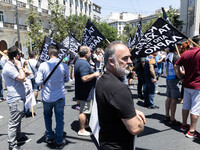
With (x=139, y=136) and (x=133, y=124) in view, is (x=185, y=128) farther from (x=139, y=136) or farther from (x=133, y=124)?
(x=133, y=124)

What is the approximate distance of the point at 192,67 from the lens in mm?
3590

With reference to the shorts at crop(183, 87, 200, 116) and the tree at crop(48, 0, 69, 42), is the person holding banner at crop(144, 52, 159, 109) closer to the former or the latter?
the shorts at crop(183, 87, 200, 116)

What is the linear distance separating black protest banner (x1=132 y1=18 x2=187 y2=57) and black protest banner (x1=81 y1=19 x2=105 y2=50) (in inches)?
90.2

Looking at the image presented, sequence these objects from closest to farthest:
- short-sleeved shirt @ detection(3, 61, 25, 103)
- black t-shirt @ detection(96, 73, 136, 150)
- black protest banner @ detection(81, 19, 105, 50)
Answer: black t-shirt @ detection(96, 73, 136, 150) → short-sleeved shirt @ detection(3, 61, 25, 103) → black protest banner @ detection(81, 19, 105, 50)

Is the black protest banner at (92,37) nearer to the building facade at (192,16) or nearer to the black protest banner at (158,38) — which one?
the black protest banner at (158,38)

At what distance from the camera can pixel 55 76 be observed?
336cm

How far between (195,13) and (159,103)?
31824 millimetres

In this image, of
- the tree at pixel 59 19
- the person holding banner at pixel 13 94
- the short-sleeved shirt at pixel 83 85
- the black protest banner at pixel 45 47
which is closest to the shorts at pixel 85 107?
the short-sleeved shirt at pixel 83 85

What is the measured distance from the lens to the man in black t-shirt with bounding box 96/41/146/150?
1516 mm

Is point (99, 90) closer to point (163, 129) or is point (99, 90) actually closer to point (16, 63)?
point (16, 63)

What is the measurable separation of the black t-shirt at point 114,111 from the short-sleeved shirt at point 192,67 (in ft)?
8.12

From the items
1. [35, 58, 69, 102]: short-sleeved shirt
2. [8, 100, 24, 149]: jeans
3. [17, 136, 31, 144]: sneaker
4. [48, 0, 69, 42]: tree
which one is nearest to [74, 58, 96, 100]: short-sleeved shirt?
[35, 58, 69, 102]: short-sleeved shirt

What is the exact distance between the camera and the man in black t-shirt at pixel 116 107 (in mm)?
1516

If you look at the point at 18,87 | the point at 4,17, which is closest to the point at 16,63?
the point at 18,87
